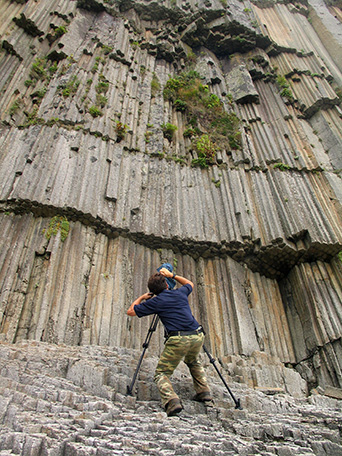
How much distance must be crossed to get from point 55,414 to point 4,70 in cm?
1564

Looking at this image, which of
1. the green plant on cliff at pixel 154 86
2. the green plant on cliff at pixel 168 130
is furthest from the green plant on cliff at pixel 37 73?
the green plant on cliff at pixel 168 130

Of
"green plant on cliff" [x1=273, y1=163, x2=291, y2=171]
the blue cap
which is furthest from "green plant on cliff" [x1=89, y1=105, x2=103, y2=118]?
the blue cap

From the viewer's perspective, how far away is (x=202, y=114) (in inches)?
665

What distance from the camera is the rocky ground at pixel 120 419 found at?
3.55 m

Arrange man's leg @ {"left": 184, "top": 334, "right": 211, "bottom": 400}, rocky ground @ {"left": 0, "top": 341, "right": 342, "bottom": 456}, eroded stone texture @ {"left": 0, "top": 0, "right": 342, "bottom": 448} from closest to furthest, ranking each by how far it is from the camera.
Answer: rocky ground @ {"left": 0, "top": 341, "right": 342, "bottom": 456} → man's leg @ {"left": 184, "top": 334, "right": 211, "bottom": 400} → eroded stone texture @ {"left": 0, "top": 0, "right": 342, "bottom": 448}

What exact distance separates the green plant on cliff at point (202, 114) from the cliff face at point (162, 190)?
0.26 feet

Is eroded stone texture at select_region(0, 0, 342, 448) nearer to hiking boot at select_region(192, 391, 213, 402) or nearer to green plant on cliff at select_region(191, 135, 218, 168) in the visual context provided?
green plant on cliff at select_region(191, 135, 218, 168)

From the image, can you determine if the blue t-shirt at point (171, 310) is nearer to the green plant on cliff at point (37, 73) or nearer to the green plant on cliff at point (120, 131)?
the green plant on cliff at point (120, 131)

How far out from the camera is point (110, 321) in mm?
9625

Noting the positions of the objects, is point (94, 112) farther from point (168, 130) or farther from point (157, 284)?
point (157, 284)

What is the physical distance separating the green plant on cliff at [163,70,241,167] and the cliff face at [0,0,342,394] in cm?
8

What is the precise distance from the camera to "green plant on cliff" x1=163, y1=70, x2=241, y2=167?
51.2 feet

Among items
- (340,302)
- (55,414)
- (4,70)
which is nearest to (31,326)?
(55,414)

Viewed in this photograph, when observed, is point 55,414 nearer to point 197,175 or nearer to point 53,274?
point 53,274
